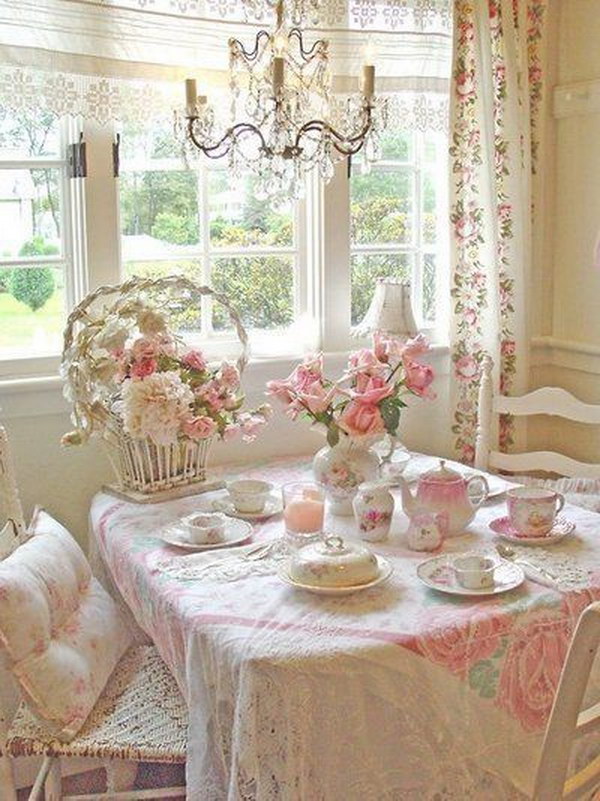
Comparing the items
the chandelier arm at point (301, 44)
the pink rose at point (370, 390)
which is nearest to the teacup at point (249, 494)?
the pink rose at point (370, 390)

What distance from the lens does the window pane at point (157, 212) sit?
281 centimetres

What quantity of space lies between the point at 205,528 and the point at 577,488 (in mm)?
1249

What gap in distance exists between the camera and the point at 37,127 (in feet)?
8.66

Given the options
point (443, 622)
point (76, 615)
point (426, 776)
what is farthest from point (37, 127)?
point (426, 776)

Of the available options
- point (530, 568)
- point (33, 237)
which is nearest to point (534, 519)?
point (530, 568)

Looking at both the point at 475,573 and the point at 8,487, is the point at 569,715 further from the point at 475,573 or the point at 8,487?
the point at 8,487

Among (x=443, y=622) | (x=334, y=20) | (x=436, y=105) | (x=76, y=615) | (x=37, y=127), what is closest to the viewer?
(x=443, y=622)

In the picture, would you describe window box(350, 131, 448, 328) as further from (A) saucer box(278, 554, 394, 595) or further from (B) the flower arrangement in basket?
(A) saucer box(278, 554, 394, 595)

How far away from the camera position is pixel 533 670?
175 cm

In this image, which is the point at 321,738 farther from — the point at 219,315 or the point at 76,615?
the point at 219,315

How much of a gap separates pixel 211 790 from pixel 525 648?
57 centimetres

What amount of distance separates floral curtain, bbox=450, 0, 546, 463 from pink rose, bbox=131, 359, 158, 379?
3.87 feet

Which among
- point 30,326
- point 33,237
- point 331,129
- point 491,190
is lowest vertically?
point 30,326

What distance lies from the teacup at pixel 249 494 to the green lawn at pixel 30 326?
0.68 metres
